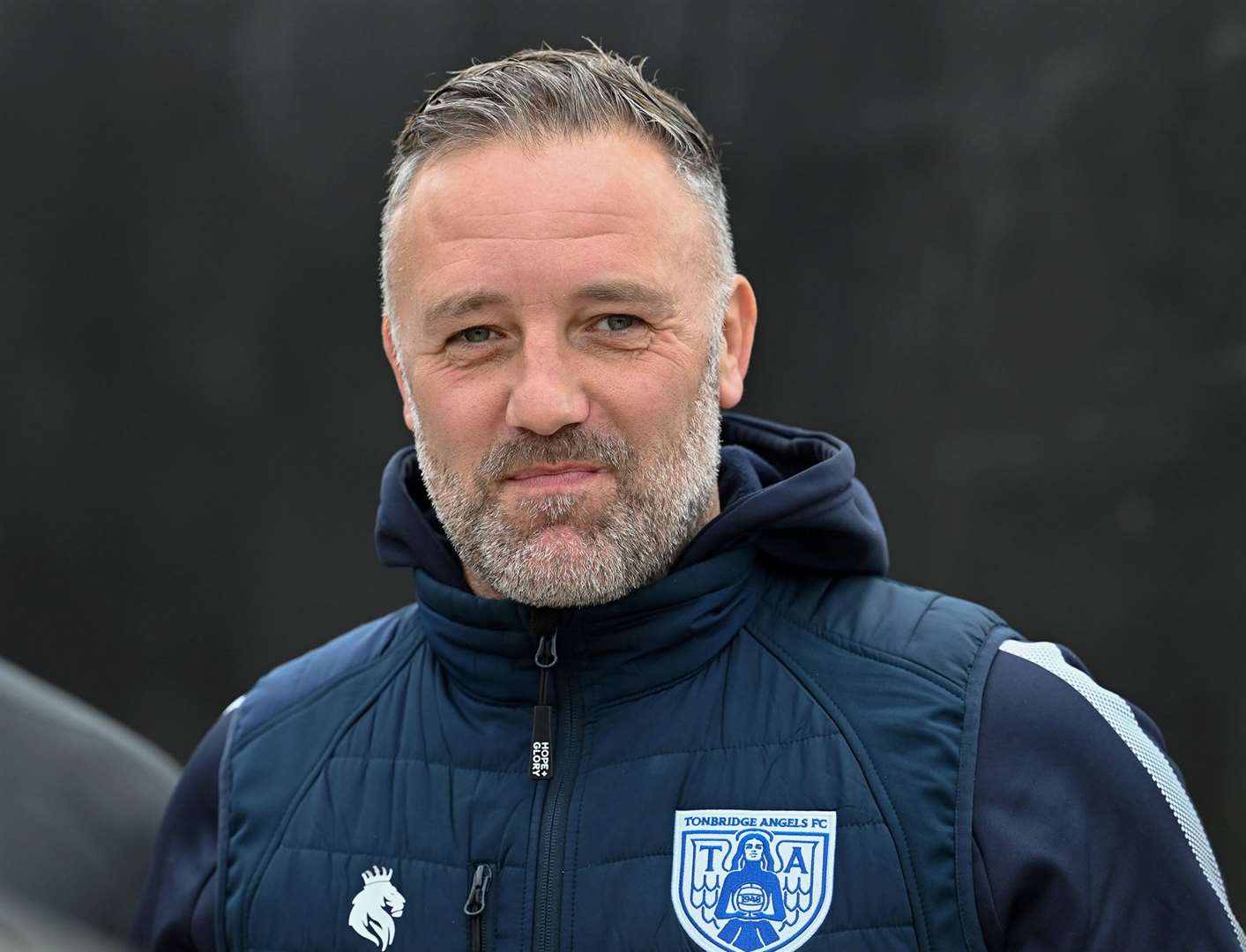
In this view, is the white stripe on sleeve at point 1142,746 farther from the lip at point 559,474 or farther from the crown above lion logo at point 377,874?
the crown above lion logo at point 377,874

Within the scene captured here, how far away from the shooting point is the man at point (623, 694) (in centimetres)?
152

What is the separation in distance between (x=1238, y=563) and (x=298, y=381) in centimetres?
169

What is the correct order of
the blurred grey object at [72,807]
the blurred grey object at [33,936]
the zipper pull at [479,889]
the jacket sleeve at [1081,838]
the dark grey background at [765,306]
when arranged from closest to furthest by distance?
1. the blurred grey object at [33,936]
2. the blurred grey object at [72,807]
3. the jacket sleeve at [1081,838]
4. the zipper pull at [479,889]
5. the dark grey background at [765,306]

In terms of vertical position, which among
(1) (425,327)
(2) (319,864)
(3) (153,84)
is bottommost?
(2) (319,864)

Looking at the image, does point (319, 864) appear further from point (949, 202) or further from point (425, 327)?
point (949, 202)

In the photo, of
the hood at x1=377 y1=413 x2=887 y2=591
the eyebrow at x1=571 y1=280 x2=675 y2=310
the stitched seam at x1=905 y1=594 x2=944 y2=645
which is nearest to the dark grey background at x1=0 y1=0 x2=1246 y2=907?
the hood at x1=377 y1=413 x2=887 y2=591

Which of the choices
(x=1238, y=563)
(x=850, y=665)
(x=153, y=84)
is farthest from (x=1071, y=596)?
(x=153, y=84)

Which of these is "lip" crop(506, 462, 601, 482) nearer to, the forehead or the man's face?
the man's face

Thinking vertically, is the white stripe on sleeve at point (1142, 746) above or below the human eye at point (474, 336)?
below

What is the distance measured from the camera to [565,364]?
5.52ft

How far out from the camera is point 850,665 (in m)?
1.66

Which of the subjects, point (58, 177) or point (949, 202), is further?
point (58, 177)

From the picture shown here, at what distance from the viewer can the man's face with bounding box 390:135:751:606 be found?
1.68 m

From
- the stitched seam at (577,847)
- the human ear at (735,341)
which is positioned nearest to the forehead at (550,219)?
the human ear at (735,341)
